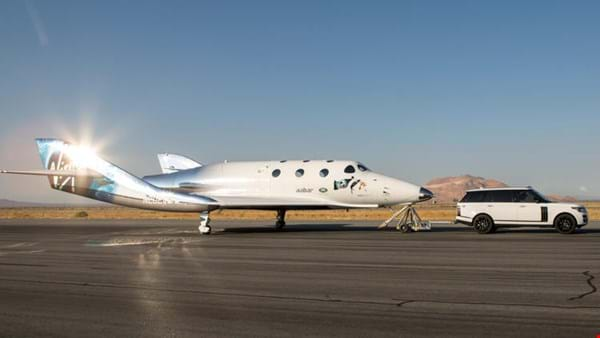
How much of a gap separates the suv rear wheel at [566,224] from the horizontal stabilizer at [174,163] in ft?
62.4

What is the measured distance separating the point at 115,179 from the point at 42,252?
978 cm

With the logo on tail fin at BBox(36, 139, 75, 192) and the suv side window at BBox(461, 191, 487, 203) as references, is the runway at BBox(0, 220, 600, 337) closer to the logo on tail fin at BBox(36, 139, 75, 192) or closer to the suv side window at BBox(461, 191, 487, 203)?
the suv side window at BBox(461, 191, 487, 203)

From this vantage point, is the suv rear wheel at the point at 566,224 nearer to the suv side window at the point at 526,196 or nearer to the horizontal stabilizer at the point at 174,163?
the suv side window at the point at 526,196

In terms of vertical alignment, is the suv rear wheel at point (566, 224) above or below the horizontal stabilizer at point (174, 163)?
below

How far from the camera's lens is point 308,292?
9594mm

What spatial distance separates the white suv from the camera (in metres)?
22.6

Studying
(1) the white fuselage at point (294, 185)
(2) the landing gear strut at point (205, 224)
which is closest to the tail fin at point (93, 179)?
(2) the landing gear strut at point (205, 224)

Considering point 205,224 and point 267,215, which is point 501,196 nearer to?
point 205,224

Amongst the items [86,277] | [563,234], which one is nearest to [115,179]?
[86,277]

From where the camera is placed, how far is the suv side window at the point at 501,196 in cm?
2323

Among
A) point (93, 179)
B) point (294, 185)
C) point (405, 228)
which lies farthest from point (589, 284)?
point (93, 179)

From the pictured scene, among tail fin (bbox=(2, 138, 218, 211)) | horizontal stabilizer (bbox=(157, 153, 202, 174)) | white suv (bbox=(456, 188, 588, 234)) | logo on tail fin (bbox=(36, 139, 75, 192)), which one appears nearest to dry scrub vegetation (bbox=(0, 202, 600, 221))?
horizontal stabilizer (bbox=(157, 153, 202, 174))

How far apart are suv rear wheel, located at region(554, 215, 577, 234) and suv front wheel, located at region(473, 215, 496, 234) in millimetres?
2556

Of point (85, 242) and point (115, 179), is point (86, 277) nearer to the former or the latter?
point (85, 242)
